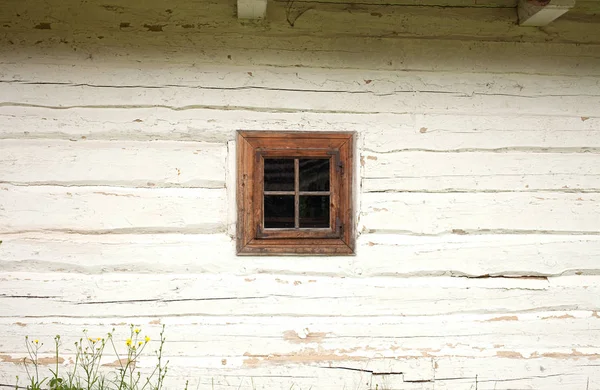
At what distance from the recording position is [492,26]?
127 inches

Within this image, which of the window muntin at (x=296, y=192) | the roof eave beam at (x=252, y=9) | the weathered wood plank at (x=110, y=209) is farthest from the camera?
the window muntin at (x=296, y=192)

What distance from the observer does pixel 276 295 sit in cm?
309

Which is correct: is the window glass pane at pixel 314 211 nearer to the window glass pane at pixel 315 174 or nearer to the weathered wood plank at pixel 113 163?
the window glass pane at pixel 315 174

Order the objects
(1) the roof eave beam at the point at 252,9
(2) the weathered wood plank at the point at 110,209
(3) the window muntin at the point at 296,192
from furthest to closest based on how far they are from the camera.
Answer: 1. (3) the window muntin at the point at 296,192
2. (2) the weathered wood plank at the point at 110,209
3. (1) the roof eave beam at the point at 252,9

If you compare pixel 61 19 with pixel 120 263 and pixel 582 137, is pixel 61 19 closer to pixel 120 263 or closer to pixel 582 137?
pixel 120 263

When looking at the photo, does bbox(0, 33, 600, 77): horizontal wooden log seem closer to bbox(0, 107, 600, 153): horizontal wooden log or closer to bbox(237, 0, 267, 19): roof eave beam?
bbox(237, 0, 267, 19): roof eave beam

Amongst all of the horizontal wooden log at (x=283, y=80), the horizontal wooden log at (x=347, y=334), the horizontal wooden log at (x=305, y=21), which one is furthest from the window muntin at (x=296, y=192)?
the horizontal wooden log at (x=305, y=21)

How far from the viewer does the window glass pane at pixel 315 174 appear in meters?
3.16

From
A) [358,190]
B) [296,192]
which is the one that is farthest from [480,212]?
[296,192]

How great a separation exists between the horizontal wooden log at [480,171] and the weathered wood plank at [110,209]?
91 centimetres

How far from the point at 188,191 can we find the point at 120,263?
0.54 meters

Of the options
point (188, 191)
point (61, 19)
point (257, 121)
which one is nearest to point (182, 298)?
point (188, 191)

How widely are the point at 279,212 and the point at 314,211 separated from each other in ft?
0.66

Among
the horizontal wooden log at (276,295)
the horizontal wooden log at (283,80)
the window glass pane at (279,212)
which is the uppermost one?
the horizontal wooden log at (283,80)
